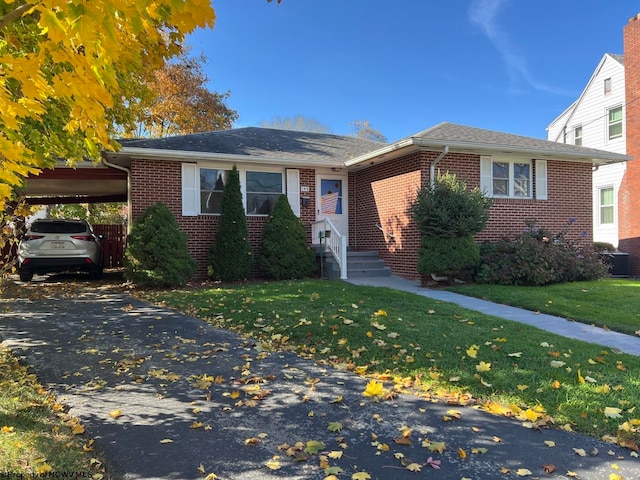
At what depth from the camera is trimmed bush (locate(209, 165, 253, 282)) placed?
10742 mm

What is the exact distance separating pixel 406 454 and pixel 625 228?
17004 mm

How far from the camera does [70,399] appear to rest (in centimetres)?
370

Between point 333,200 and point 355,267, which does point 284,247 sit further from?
point 333,200

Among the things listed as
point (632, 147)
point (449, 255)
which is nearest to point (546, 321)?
point (449, 255)

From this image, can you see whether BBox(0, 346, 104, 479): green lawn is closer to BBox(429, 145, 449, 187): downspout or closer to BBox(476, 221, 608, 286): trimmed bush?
BBox(476, 221, 608, 286): trimmed bush

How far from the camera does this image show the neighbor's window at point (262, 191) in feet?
39.7

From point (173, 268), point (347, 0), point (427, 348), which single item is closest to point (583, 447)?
point (427, 348)

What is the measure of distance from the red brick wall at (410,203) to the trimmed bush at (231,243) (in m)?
3.74

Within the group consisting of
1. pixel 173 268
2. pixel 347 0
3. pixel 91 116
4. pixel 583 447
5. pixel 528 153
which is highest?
pixel 347 0

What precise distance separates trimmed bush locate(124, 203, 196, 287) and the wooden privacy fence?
713 centimetres

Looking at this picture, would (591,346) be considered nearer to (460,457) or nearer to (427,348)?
(427,348)

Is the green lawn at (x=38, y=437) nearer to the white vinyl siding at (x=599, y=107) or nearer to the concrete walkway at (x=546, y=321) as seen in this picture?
the concrete walkway at (x=546, y=321)

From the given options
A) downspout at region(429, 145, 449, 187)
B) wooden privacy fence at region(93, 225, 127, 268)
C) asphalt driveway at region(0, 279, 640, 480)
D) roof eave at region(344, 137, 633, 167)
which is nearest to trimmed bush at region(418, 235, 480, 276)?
downspout at region(429, 145, 449, 187)

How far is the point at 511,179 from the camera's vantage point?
1178 centimetres
